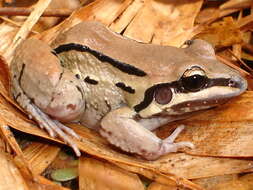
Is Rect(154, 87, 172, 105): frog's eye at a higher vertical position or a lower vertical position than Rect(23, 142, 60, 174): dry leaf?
higher

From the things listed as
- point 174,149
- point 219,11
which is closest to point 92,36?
point 174,149

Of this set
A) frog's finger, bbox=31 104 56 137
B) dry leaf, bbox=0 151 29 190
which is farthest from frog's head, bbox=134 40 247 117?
dry leaf, bbox=0 151 29 190

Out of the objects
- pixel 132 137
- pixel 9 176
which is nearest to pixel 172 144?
pixel 132 137

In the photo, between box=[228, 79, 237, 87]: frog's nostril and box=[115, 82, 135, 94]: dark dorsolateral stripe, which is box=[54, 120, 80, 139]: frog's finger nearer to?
box=[115, 82, 135, 94]: dark dorsolateral stripe

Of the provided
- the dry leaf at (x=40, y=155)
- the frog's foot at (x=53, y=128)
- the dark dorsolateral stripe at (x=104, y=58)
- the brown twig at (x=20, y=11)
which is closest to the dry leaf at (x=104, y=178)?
the frog's foot at (x=53, y=128)

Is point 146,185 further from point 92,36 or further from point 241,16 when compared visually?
point 241,16

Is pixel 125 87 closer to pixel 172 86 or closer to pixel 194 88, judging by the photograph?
pixel 172 86
